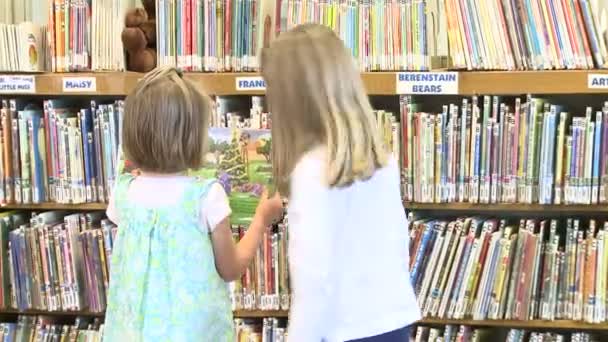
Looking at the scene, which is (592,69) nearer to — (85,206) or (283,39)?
(283,39)

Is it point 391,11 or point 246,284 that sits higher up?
point 391,11

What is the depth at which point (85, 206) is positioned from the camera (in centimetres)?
235

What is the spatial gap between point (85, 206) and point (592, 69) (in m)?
1.46

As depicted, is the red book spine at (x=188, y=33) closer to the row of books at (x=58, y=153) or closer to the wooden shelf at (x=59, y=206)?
the row of books at (x=58, y=153)

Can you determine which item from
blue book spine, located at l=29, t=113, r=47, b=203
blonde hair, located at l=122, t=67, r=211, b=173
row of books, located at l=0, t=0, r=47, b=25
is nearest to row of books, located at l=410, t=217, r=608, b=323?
blonde hair, located at l=122, t=67, r=211, b=173

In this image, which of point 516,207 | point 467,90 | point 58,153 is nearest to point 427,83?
point 467,90

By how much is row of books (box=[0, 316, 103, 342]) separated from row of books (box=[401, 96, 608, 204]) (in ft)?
3.47

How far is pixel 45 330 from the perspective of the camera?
95.9 inches

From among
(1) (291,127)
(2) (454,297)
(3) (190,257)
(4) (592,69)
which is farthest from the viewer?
(2) (454,297)

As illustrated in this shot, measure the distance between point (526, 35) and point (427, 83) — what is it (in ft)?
0.92

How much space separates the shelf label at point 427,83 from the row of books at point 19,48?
106 cm

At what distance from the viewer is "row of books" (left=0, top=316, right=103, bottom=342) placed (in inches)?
95.3

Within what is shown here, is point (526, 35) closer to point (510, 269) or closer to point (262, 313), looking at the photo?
point (510, 269)

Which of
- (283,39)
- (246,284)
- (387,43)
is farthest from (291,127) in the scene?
(246,284)
